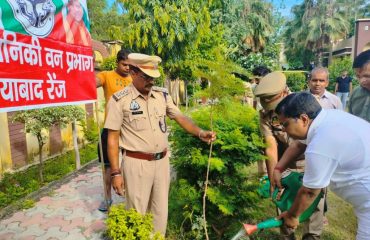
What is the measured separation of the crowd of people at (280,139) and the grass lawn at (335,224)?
303 mm

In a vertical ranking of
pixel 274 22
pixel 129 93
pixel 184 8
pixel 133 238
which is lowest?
pixel 133 238

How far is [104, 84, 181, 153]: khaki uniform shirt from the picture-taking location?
2541 millimetres

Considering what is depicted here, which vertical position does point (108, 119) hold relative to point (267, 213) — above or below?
above

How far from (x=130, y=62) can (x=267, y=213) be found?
2.62 meters

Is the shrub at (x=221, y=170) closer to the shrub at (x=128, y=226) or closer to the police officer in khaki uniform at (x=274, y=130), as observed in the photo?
the police officer in khaki uniform at (x=274, y=130)

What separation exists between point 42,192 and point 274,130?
147 inches

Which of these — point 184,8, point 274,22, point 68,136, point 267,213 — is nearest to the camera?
point 267,213

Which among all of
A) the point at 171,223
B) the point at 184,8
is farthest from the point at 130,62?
the point at 184,8

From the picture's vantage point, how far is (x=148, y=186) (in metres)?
2.66

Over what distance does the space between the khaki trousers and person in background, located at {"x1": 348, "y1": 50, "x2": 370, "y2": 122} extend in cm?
199

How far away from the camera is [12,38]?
2221 mm

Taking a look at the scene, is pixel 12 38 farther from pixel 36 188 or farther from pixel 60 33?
pixel 36 188

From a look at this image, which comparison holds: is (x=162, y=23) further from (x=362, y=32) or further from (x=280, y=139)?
(x=362, y=32)

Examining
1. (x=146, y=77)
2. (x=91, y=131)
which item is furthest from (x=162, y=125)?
(x=91, y=131)
